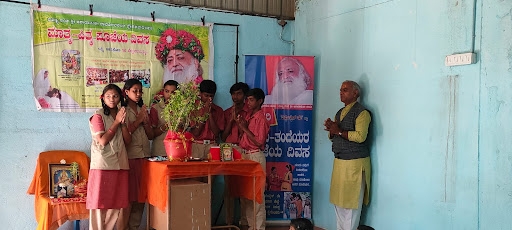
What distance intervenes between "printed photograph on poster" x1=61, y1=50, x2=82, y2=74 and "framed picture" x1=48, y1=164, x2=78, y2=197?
102 cm

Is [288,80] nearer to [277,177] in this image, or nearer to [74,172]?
[277,177]

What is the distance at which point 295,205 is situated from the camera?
5680 millimetres

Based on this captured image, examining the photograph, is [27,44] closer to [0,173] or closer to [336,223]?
[0,173]

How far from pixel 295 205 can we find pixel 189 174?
1.87 m

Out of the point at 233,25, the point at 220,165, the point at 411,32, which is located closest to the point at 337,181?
the point at 220,165

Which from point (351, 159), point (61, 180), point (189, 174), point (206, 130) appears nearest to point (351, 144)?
point (351, 159)

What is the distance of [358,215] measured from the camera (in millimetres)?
4887

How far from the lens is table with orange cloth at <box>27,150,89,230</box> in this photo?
437 cm

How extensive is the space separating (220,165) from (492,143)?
7.46 feet

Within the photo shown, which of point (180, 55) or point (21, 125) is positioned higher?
point (180, 55)

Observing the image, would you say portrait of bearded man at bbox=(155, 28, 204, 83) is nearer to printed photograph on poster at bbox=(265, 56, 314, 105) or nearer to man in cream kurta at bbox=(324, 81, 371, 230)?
printed photograph on poster at bbox=(265, 56, 314, 105)

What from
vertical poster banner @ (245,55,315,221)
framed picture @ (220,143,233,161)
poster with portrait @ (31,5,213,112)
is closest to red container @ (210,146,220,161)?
framed picture @ (220,143,233,161)

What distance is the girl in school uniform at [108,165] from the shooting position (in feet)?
14.1

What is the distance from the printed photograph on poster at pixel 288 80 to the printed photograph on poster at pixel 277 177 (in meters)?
0.75
